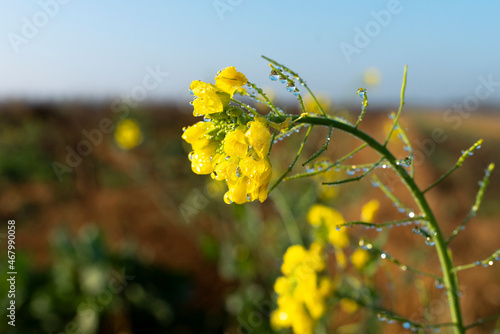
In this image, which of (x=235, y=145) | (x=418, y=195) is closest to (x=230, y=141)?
(x=235, y=145)

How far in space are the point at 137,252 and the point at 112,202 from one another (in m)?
3.13

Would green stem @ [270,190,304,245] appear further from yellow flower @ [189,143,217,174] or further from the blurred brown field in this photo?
yellow flower @ [189,143,217,174]

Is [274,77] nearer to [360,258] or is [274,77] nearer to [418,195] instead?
[418,195]

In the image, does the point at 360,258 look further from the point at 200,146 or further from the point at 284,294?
the point at 200,146

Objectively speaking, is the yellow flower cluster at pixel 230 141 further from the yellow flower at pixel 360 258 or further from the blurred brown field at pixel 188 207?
the yellow flower at pixel 360 258

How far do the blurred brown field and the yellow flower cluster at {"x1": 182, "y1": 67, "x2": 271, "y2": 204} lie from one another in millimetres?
425

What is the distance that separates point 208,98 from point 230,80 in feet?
0.14

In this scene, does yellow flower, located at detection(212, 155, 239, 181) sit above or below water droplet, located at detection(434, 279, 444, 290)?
above

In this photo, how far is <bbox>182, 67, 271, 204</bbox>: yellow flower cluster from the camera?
70cm

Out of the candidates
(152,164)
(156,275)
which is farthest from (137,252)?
→ (152,164)

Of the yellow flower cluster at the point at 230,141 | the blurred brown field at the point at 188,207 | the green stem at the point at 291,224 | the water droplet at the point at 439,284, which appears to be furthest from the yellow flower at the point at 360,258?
the yellow flower cluster at the point at 230,141

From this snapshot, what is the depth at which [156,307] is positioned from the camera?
2.86 m

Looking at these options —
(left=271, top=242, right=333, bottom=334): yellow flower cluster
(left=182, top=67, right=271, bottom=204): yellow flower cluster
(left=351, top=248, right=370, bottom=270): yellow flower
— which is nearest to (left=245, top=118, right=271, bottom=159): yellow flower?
(left=182, top=67, right=271, bottom=204): yellow flower cluster

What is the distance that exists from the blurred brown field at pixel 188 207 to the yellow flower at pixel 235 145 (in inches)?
17.4
